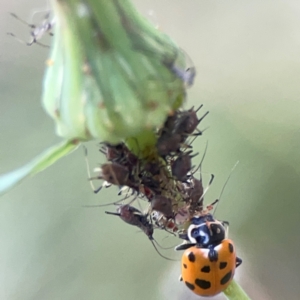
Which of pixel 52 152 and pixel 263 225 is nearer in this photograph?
pixel 52 152

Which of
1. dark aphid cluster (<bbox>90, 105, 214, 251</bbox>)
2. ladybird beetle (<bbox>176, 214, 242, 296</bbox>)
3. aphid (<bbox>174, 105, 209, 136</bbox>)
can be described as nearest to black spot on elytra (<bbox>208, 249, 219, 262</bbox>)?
ladybird beetle (<bbox>176, 214, 242, 296</bbox>)

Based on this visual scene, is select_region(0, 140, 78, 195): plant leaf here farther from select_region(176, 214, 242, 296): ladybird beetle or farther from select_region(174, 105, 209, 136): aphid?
select_region(176, 214, 242, 296): ladybird beetle

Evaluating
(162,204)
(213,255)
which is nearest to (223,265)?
(213,255)

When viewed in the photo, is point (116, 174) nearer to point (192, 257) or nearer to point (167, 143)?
point (167, 143)

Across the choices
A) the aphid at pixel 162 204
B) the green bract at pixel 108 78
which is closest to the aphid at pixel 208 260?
the aphid at pixel 162 204

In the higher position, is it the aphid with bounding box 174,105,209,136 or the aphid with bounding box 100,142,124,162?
the aphid with bounding box 174,105,209,136

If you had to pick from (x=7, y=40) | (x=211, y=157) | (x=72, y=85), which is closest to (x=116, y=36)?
(x=72, y=85)

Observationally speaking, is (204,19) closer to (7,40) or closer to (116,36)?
(7,40)
